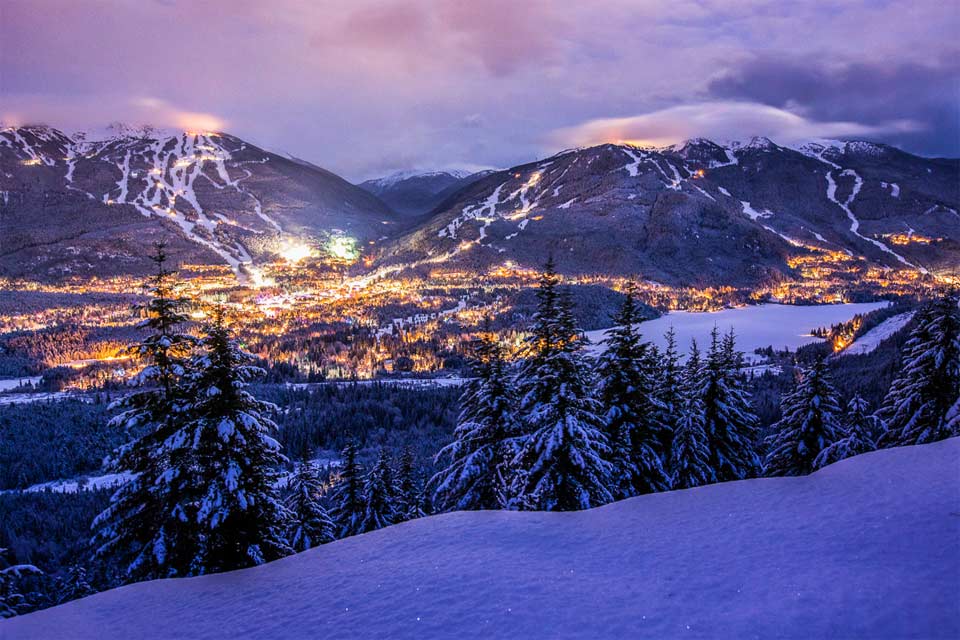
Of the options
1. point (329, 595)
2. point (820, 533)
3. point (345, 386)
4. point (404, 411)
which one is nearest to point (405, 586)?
point (329, 595)

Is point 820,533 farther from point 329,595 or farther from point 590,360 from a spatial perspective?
point 329,595

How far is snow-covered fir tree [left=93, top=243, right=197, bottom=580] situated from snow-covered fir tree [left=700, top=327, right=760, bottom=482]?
78.6 ft

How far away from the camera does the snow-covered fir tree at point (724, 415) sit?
2559 cm

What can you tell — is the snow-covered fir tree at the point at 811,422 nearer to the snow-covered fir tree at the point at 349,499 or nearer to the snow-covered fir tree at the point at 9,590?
the snow-covered fir tree at the point at 349,499

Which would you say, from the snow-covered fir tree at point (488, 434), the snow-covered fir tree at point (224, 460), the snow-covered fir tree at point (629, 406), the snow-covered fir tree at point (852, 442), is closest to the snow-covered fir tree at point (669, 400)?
the snow-covered fir tree at point (629, 406)

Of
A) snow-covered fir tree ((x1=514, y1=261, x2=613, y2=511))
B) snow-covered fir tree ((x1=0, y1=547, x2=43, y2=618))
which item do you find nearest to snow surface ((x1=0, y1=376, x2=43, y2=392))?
snow-covered fir tree ((x1=0, y1=547, x2=43, y2=618))

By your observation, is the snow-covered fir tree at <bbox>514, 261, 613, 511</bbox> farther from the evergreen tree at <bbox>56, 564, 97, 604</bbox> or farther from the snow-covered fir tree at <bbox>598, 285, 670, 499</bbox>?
the evergreen tree at <bbox>56, 564, 97, 604</bbox>

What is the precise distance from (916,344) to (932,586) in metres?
23.5

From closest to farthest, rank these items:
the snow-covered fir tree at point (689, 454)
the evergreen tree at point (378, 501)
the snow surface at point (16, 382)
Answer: the snow-covered fir tree at point (689, 454), the evergreen tree at point (378, 501), the snow surface at point (16, 382)

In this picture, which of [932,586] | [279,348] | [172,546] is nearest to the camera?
[932,586]

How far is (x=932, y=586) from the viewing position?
7.45 metres

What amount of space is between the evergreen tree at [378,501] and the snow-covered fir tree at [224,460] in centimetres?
1261

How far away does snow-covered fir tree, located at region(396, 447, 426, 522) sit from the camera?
28297mm

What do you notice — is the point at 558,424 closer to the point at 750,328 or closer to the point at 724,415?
the point at 724,415
